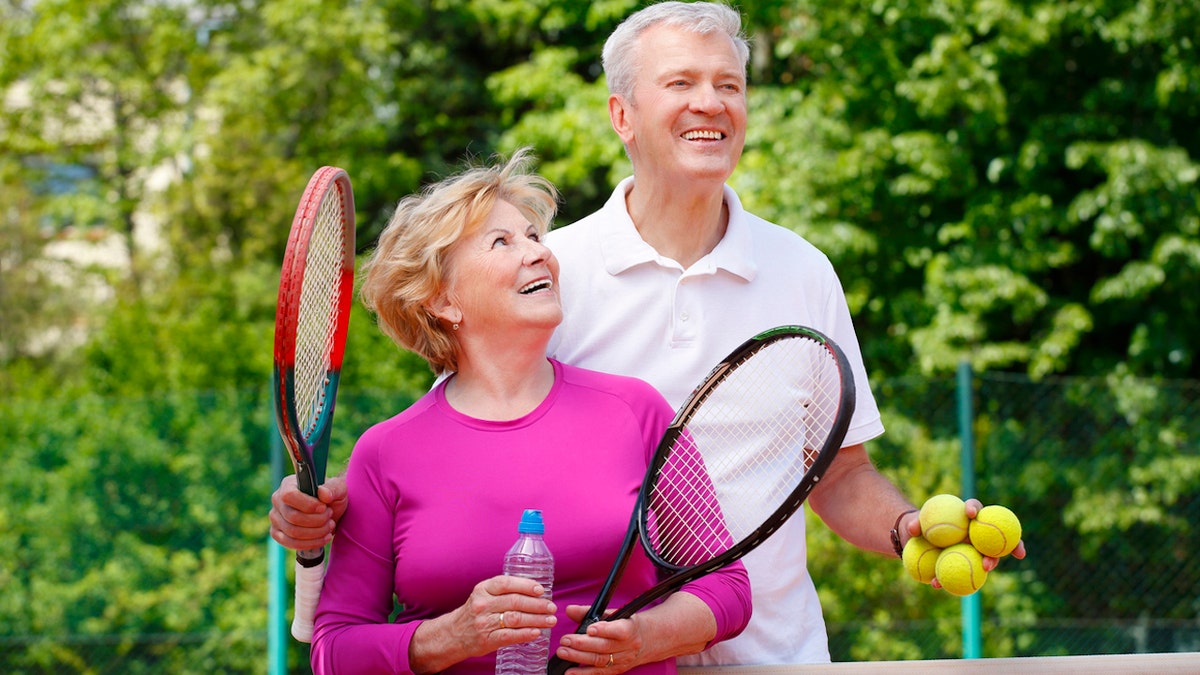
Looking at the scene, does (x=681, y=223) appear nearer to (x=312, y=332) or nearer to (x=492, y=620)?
(x=312, y=332)

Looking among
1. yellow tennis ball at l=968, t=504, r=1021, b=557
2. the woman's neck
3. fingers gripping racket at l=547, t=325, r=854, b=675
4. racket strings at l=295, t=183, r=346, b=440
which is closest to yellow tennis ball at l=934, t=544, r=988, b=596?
yellow tennis ball at l=968, t=504, r=1021, b=557

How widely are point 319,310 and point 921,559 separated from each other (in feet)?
4.11

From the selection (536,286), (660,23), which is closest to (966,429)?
(660,23)

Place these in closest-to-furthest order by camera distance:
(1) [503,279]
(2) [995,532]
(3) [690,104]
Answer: (2) [995,532], (1) [503,279], (3) [690,104]

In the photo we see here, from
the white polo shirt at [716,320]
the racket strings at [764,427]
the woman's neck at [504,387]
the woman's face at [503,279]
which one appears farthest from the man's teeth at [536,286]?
the racket strings at [764,427]

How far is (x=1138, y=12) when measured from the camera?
8547 millimetres

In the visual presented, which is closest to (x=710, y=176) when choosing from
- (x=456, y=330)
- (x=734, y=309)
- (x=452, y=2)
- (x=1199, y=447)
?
(x=734, y=309)

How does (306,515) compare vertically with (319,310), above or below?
below

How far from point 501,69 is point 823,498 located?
11767mm

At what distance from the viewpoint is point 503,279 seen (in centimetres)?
240

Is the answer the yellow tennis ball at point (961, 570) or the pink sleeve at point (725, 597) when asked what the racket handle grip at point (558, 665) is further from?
the yellow tennis ball at point (961, 570)

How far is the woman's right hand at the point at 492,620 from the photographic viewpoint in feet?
6.46

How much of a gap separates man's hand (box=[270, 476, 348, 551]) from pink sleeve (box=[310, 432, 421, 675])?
0.04 metres

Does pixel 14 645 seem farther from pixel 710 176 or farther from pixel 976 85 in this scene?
pixel 976 85
